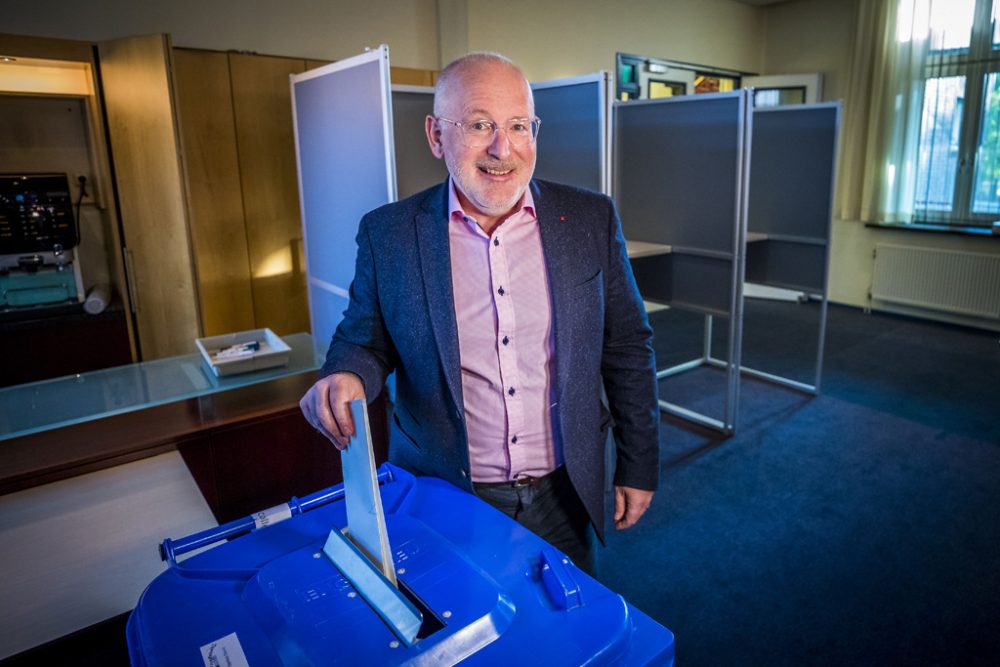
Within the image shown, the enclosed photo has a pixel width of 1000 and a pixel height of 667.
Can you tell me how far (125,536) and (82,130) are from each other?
2.40 meters

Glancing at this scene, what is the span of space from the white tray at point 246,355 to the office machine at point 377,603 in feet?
3.54

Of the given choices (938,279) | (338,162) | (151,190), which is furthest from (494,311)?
(938,279)

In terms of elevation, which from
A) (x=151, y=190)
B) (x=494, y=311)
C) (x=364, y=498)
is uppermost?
(x=151, y=190)

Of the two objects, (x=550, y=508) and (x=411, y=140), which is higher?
(x=411, y=140)

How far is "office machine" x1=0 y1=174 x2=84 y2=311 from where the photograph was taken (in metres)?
2.79

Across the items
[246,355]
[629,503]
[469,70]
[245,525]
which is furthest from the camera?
[246,355]

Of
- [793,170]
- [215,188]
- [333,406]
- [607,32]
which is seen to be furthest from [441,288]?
[607,32]

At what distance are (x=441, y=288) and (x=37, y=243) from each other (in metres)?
2.61

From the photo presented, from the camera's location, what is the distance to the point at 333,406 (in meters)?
0.89

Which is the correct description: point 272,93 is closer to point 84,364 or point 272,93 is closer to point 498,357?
point 84,364

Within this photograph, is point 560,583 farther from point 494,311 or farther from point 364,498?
point 494,311

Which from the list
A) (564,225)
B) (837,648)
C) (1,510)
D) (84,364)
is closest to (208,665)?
(564,225)

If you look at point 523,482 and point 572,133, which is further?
point 572,133

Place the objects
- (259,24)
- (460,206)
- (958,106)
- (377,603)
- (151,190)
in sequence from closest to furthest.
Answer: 1. (377,603)
2. (460,206)
3. (151,190)
4. (259,24)
5. (958,106)
